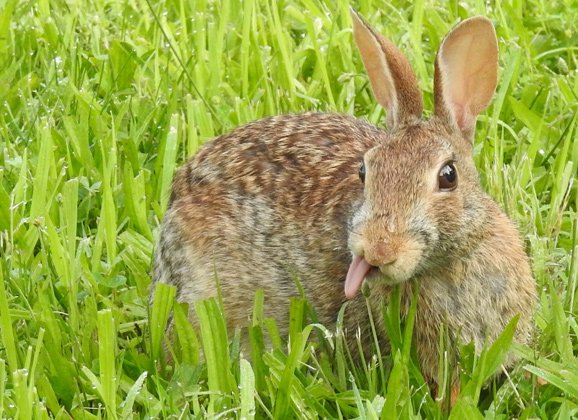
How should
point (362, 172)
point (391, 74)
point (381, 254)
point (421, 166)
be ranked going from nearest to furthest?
point (381, 254) → point (421, 166) → point (362, 172) → point (391, 74)

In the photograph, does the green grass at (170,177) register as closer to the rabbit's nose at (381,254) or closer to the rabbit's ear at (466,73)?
the rabbit's nose at (381,254)

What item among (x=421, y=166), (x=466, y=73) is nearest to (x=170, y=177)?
(x=466, y=73)

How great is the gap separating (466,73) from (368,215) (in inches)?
28.1

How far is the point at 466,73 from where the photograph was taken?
184 inches

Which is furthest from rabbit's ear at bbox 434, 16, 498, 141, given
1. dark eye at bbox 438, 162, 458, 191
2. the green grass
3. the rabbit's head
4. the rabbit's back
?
the green grass

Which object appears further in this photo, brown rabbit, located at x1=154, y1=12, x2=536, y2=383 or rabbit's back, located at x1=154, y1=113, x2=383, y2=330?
rabbit's back, located at x1=154, y1=113, x2=383, y2=330

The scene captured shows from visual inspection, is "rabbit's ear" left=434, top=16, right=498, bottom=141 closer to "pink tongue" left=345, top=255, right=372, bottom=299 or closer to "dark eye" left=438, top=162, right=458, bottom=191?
"dark eye" left=438, top=162, right=458, bottom=191

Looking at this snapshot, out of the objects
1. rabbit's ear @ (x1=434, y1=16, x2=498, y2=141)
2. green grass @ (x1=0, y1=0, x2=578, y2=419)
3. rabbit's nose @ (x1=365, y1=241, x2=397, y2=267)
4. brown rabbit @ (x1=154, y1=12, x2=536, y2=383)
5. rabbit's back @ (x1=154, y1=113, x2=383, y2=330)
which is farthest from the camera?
rabbit's back @ (x1=154, y1=113, x2=383, y2=330)

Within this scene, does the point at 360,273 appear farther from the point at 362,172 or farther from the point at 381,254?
the point at 362,172

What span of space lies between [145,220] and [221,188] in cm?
56

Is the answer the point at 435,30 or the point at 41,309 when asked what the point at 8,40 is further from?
the point at 41,309

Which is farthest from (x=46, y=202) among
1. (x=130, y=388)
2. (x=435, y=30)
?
(x=435, y=30)

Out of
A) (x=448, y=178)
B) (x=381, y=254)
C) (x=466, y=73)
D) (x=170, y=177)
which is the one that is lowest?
(x=170, y=177)

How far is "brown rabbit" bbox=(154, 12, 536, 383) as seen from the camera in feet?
14.1
